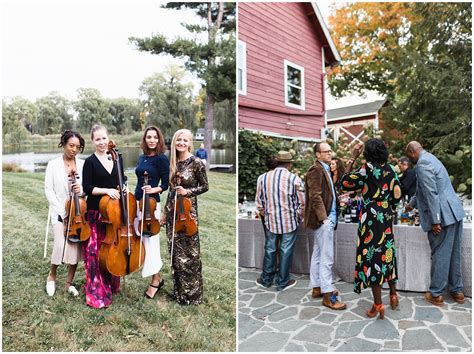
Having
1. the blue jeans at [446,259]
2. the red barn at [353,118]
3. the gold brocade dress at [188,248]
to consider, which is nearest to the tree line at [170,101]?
the gold brocade dress at [188,248]

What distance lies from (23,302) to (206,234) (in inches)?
51.8

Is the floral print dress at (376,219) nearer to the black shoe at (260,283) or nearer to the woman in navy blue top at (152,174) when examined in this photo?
the black shoe at (260,283)

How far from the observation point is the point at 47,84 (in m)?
2.65

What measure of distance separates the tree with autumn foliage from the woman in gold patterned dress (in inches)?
221

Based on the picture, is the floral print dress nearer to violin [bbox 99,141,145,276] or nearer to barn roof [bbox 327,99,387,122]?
violin [bbox 99,141,145,276]

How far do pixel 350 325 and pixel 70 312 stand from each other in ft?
6.82

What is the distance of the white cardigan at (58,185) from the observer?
245 cm

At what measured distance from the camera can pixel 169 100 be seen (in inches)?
110

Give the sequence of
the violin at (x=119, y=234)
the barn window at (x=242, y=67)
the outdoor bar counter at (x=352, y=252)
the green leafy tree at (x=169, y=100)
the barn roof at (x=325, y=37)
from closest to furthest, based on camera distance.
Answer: the violin at (x=119, y=234) → the green leafy tree at (x=169, y=100) → the outdoor bar counter at (x=352, y=252) → the barn window at (x=242, y=67) → the barn roof at (x=325, y=37)

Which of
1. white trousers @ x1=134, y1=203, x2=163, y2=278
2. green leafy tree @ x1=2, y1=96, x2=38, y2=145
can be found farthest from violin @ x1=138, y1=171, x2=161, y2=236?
green leafy tree @ x1=2, y1=96, x2=38, y2=145

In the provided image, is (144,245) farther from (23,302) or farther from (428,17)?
(428,17)

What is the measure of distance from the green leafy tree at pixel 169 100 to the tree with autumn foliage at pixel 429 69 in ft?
18.6

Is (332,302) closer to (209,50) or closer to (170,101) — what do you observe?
(170,101)

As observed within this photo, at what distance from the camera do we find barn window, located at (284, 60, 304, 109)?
7578mm
